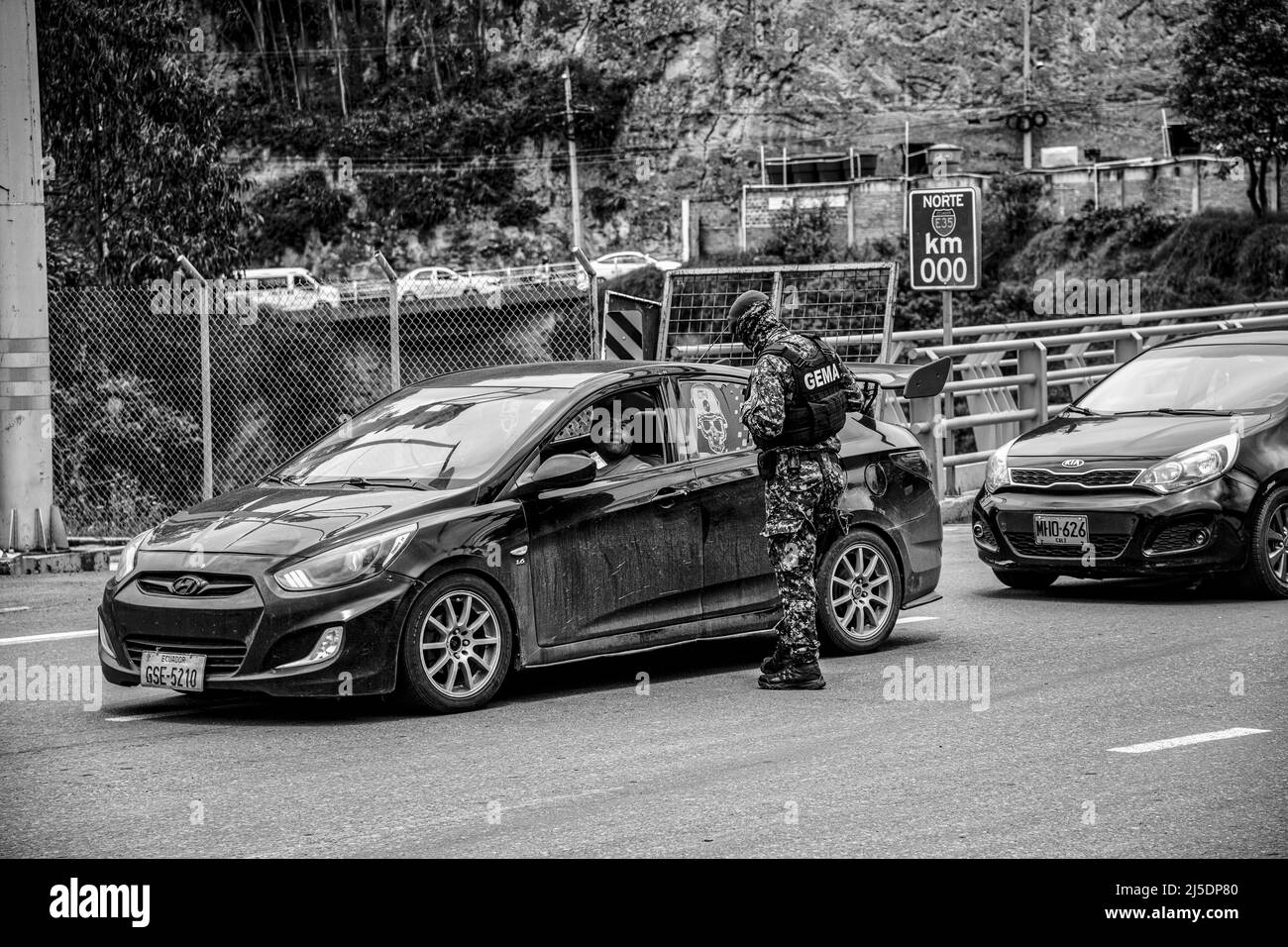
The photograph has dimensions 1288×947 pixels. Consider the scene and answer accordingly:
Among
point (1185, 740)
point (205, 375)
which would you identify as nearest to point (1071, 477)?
point (1185, 740)

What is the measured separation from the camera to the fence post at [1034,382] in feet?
58.1

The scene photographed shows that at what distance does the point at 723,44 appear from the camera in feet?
290

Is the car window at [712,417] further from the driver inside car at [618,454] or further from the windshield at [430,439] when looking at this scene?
the windshield at [430,439]

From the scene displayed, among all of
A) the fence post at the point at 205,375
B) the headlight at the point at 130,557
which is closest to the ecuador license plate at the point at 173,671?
the headlight at the point at 130,557

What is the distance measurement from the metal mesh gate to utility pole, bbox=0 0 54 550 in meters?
5.65

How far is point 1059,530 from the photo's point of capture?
1144cm

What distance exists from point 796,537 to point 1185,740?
216cm

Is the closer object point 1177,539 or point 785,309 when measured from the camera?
point 1177,539

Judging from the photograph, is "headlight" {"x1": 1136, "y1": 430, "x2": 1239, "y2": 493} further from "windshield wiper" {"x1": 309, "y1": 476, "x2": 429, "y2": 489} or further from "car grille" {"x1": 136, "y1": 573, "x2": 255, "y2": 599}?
"car grille" {"x1": 136, "y1": 573, "x2": 255, "y2": 599}

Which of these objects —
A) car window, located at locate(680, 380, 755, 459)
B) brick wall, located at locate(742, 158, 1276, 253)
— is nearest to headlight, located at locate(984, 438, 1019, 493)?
car window, located at locate(680, 380, 755, 459)

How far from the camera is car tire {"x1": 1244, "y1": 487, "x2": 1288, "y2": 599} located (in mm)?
11188

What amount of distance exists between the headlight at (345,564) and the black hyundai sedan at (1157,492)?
5.24 metres

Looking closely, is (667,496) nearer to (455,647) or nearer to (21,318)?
(455,647)
